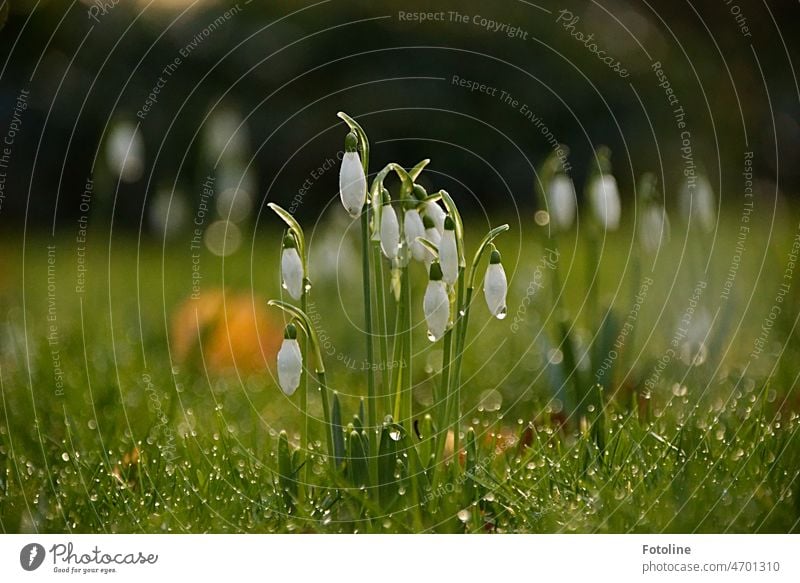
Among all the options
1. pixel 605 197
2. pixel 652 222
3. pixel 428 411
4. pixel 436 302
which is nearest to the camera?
pixel 436 302

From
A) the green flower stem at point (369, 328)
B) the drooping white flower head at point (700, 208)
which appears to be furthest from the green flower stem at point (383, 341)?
the drooping white flower head at point (700, 208)

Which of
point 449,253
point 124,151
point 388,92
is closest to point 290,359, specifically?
point 449,253

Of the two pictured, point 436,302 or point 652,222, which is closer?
point 436,302

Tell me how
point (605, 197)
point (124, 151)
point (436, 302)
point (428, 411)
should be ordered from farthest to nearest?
1. point (124, 151)
2. point (605, 197)
3. point (428, 411)
4. point (436, 302)

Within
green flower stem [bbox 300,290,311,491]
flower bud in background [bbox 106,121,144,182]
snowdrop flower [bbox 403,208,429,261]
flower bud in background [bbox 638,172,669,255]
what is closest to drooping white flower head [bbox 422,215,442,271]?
snowdrop flower [bbox 403,208,429,261]

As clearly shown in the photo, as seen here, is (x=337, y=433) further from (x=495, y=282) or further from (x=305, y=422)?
(x=495, y=282)
